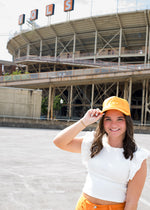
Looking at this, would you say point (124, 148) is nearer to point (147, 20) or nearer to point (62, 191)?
point (62, 191)

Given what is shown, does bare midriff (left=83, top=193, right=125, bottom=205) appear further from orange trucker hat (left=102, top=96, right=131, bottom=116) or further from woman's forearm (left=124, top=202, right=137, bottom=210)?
orange trucker hat (left=102, top=96, right=131, bottom=116)

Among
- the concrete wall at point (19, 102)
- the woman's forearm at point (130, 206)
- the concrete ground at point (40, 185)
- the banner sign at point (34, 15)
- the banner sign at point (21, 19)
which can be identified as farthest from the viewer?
the banner sign at point (21, 19)

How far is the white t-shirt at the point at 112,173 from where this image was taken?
1.72m

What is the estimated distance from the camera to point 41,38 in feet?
154

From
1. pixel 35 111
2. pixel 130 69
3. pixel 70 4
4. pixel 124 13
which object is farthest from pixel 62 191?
pixel 70 4

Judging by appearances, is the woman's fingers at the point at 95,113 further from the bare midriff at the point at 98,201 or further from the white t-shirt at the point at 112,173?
the bare midriff at the point at 98,201

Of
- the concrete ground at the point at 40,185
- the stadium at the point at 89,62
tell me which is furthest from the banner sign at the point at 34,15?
the concrete ground at the point at 40,185

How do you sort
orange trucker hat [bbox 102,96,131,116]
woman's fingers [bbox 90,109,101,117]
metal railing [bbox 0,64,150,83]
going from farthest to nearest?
metal railing [bbox 0,64,150,83] < woman's fingers [bbox 90,109,101,117] < orange trucker hat [bbox 102,96,131,116]

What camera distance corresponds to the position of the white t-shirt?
172cm

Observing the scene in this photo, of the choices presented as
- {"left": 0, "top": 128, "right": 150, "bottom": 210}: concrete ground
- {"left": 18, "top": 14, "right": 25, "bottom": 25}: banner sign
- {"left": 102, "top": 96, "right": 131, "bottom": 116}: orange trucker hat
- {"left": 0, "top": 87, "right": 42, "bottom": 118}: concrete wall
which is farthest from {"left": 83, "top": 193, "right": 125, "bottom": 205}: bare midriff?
{"left": 18, "top": 14, "right": 25, "bottom": 25}: banner sign

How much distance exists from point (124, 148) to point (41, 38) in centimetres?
4795

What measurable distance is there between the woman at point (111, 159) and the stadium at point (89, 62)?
26.1 metres

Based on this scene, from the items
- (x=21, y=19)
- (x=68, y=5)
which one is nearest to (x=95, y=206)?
(x=68, y=5)

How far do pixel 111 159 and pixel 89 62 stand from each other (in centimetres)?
3846
